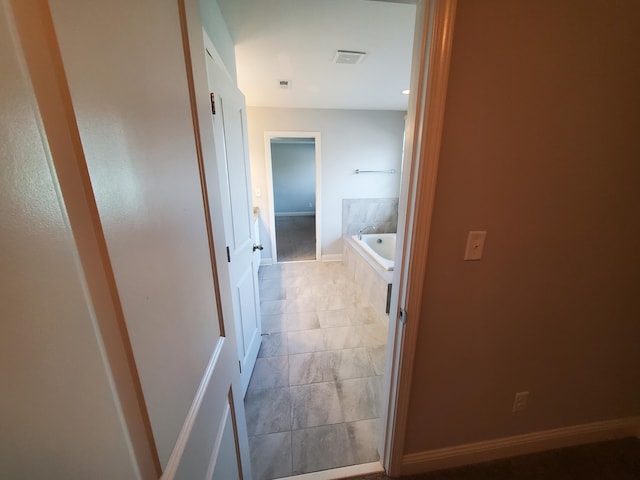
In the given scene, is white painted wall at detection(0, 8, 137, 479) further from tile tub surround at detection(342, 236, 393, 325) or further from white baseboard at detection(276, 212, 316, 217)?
white baseboard at detection(276, 212, 316, 217)

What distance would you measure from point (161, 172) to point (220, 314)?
530 mm

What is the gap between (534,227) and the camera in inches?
38.9

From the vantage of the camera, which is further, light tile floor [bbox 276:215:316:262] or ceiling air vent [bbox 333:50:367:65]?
light tile floor [bbox 276:215:316:262]

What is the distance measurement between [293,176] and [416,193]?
23.6 ft

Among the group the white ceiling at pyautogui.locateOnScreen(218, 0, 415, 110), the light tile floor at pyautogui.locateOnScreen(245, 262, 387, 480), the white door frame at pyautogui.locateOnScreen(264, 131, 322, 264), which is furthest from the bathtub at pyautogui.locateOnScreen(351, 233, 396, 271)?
the white ceiling at pyautogui.locateOnScreen(218, 0, 415, 110)

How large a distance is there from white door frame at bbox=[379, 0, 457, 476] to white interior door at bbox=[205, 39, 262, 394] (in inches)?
35.6

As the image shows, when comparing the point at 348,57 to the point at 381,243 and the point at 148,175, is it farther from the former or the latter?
the point at 381,243

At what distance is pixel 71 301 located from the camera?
1.01 ft

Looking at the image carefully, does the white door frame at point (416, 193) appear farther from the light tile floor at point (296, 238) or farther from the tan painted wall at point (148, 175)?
the light tile floor at point (296, 238)

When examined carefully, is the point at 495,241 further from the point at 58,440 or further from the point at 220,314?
the point at 58,440

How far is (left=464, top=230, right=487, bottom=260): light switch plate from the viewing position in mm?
967

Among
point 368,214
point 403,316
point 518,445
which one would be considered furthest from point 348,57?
point 518,445

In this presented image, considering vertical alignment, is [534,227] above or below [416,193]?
below

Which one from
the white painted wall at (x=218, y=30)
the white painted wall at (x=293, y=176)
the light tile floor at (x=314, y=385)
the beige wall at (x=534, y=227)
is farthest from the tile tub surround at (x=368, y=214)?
the white painted wall at (x=293, y=176)
